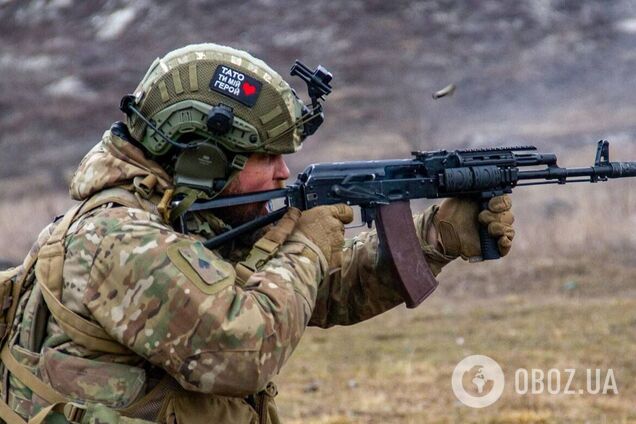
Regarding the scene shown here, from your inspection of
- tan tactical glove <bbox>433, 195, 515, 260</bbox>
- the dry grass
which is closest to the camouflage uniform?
tan tactical glove <bbox>433, 195, 515, 260</bbox>

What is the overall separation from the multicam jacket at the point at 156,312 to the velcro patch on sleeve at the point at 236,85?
386 mm

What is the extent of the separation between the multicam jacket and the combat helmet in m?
0.11

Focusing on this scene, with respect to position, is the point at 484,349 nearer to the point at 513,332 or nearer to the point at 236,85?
the point at 513,332

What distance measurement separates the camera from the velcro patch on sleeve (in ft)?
12.3

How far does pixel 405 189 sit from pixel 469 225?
1.21 feet

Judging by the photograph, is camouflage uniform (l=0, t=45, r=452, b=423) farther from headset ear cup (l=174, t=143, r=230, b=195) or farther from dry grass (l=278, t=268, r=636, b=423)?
dry grass (l=278, t=268, r=636, b=423)

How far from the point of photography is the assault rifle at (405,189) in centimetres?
402

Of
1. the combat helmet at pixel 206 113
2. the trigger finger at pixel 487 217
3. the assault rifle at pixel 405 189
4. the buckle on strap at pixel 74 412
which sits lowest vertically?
the buckle on strap at pixel 74 412

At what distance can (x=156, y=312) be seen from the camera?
10.9ft

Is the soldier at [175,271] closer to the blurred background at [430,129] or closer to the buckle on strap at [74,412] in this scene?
the buckle on strap at [74,412]

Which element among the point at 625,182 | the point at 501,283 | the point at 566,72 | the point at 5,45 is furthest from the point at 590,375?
the point at 5,45

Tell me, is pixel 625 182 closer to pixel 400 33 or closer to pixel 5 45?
pixel 400 33

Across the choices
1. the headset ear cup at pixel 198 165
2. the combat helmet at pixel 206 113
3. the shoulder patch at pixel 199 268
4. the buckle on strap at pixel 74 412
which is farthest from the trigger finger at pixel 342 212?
the buckle on strap at pixel 74 412

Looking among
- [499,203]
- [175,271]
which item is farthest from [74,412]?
[499,203]
